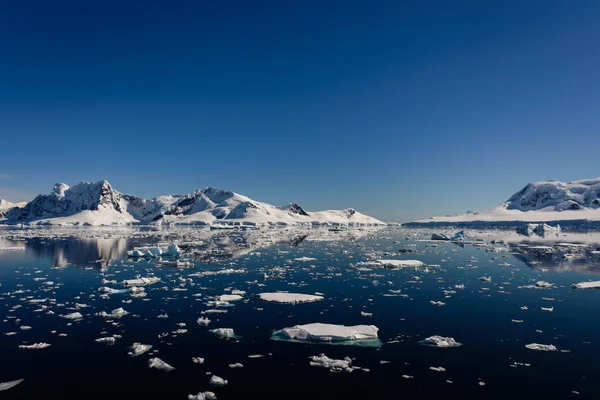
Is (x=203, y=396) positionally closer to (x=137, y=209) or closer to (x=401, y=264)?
(x=401, y=264)

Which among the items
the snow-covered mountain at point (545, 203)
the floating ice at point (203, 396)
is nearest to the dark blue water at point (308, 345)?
the floating ice at point (203, 396)

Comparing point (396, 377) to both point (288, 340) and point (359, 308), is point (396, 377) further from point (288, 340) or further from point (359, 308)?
point (359, 308)

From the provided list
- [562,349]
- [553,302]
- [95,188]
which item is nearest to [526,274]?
[553,302]

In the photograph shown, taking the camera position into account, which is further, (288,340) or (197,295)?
(197,295)

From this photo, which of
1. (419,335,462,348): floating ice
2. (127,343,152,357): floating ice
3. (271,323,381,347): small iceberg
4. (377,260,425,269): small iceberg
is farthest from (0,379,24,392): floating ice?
(377,260,425,269): small iceberg

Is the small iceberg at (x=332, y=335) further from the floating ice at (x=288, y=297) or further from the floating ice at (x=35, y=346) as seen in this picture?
the floating ice at (x=35, y=346)
